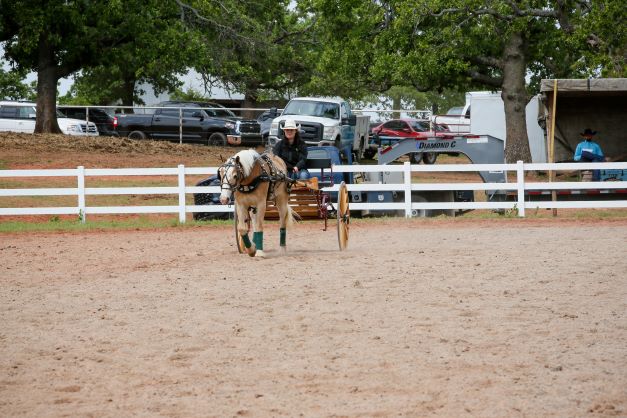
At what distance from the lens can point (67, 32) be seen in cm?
3588

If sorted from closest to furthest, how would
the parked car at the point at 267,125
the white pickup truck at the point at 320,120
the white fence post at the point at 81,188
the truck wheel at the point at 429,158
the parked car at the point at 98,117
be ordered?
the white fence post at the point at 81,188 → the white pickup truck at the point at 320,120 → the parked car at the point at 267,125 → the truck wheel at the point at 429,158 → the parked car at the point at 98,117

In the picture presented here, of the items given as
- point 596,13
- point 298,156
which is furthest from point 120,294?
point 596,13

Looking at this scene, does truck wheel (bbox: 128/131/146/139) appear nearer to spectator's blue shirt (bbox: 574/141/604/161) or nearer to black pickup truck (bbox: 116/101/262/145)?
black pickup truck (bbox: 116/101/262/145)

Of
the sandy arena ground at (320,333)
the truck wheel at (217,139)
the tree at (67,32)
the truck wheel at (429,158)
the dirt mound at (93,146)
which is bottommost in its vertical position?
the sandy arena ground at (320,333)

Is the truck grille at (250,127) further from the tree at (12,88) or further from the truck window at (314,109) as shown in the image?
the tree at (12,88)

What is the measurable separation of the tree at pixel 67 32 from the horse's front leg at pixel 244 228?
823 inches

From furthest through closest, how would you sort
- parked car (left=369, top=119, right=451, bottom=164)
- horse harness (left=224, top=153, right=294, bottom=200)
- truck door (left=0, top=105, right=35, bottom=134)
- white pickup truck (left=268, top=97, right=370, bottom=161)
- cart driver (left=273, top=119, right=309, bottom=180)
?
parked car (left=369, top=119, right=451, bottom=164) < truck door (left=0, top=105, right=35, bottom=134) < white pickup truck (left=268, top=97, right=370, bottom=161) < cart driver (left=273, top=119, right=309, bottom=180) < horse harness (left=224, top=153, right=294, bottom=200)

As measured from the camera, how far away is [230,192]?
564 inches

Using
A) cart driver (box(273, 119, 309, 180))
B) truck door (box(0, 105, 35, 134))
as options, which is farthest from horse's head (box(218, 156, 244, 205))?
truck door (box(0, 105, 35, 134))

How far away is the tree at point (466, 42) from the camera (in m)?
32.2

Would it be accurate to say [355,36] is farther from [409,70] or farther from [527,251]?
[527,251]

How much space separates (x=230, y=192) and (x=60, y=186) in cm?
1674

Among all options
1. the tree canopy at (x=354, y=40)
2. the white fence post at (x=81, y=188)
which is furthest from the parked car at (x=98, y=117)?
the white fence post at (x=81, y=188)

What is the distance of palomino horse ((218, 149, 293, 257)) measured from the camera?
14.5 m
